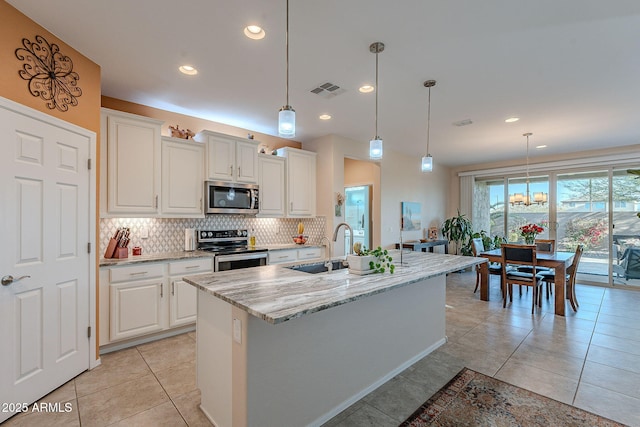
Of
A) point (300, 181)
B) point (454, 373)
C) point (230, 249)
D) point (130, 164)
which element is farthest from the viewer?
point (300, 181)

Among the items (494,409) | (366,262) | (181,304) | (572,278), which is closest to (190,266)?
(181,304)

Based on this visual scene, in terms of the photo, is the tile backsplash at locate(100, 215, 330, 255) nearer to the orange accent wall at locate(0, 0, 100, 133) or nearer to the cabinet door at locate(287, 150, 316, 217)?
the cabinet door at locate(287, 150, 316, 217)

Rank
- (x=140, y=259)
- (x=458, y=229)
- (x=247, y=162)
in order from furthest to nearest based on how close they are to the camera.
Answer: (x=458, y=229), (x=247, y=162), (x=140, y=259)

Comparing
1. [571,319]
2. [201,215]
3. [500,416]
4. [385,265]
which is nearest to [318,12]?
[385,265]

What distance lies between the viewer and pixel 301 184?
507 centimetres

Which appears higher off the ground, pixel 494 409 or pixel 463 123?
pixel 463 123

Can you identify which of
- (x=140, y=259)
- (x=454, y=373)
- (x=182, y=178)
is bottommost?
(x=454, y=373)

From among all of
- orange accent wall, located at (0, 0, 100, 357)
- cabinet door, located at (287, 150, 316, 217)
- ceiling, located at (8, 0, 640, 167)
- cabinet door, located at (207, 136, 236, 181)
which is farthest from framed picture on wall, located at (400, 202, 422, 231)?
orange accent wall, located at (0, 0, 100, 357)

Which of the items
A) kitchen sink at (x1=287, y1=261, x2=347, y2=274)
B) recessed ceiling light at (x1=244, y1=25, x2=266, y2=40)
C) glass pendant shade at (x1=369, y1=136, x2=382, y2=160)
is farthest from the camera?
glass pendant shade at (x1=369, y1=136, x2=382, y2=160)

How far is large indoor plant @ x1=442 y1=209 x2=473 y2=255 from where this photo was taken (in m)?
7.33

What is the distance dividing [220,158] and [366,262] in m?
2.70

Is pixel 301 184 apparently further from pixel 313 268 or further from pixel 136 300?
pixel 136 300

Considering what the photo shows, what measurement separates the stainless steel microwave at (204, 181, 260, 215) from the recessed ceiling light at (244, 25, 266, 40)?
6.90 ft

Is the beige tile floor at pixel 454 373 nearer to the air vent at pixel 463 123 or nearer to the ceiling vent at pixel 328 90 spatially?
the air vent at pixel 463 123
